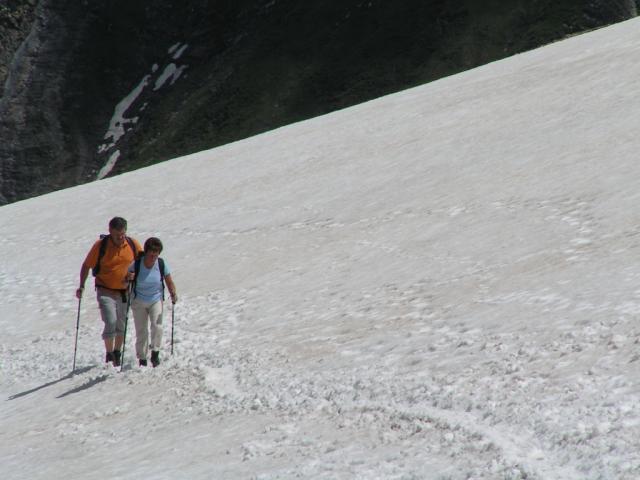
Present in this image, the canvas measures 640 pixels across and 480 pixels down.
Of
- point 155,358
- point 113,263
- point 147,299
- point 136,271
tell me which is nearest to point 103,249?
point 113,263

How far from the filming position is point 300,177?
25.4 meters

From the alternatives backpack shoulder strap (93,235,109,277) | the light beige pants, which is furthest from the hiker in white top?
backpack shoulder strap (93,235,109,277)

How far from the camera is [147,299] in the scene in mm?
12867

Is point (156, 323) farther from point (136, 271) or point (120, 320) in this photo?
point (120, 320)

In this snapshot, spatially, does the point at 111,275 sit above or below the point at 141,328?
above

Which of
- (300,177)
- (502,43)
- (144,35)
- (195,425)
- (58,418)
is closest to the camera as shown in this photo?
(195,425)

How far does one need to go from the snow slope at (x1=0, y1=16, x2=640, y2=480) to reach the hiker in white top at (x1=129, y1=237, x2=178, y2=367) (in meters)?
0.34

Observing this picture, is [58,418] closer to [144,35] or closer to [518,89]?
[518,89]

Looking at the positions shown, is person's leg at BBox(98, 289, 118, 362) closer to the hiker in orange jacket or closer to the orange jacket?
the hiker in orange jacket

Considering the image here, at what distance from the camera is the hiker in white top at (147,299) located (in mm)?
12820

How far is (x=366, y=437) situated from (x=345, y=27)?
4536 inches

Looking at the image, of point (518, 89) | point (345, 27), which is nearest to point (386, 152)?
point (518, 89)

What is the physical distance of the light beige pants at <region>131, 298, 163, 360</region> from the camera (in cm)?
1287

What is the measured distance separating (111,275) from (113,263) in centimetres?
18
